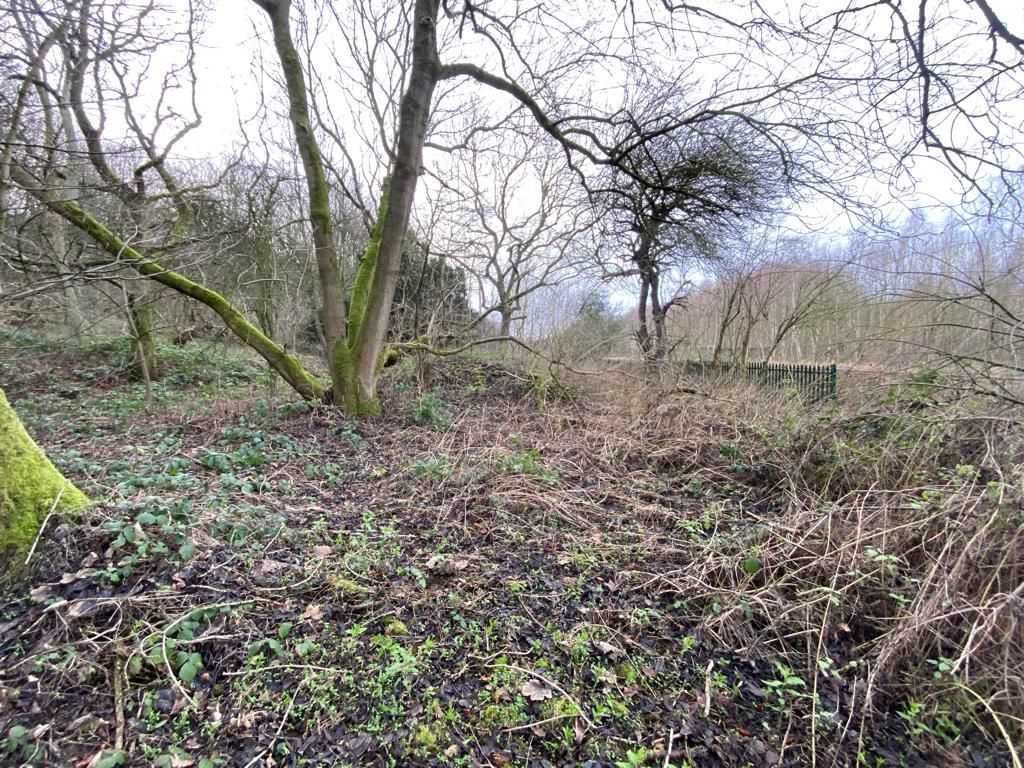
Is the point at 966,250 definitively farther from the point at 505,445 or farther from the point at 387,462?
the point at 387,462

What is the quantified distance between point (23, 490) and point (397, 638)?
6.76ft

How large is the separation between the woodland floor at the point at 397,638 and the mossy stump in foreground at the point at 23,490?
125mm

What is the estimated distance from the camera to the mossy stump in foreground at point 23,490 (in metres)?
2.07

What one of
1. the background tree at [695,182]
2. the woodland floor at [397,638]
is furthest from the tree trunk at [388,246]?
the background tree at [695,182]

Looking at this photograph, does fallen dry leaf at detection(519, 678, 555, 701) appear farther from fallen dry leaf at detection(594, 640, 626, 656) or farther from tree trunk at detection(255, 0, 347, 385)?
tree trunk at detection(255, 0, 347, 385)

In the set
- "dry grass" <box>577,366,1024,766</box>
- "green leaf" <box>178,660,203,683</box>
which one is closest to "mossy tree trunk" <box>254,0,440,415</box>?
"green leaf" <box>178,660,203,683</box>

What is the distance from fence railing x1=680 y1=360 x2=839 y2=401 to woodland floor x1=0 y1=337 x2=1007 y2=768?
9.81 feet

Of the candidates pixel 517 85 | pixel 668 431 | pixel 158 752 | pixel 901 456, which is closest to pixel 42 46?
pixel 517 85

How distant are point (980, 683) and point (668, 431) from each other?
336cm

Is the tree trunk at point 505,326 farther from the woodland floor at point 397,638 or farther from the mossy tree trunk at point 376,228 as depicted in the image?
the woodland floor at point 397,638

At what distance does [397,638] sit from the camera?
2002 millimetres

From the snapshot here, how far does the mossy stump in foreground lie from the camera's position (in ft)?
6.80

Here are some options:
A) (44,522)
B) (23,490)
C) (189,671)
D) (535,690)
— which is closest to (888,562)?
(535,690)

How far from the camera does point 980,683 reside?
1.75 metres
